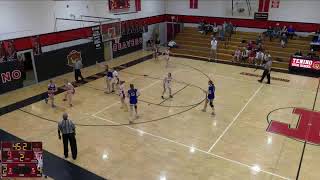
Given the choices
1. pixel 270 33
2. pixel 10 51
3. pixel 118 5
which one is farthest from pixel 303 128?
pixel 118 5

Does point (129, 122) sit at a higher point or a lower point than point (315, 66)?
lower

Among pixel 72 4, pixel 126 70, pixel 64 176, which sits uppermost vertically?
pixel 72 4

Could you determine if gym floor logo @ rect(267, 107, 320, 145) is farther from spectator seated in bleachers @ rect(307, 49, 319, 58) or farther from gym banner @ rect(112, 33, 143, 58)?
gym banner @ rect(112, 33, 143, 58)

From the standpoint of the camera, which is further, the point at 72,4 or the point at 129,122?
the point at 72,4

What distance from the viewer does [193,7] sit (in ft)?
101

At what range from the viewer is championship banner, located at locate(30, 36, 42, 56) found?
1933 centimetres

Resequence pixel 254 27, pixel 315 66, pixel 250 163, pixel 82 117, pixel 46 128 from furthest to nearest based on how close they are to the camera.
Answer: pixel 254 27
pixel 315 66
pixel 82 117
pixel 46 128
pixel 250 163

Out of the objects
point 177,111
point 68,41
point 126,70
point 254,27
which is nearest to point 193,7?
point 254,27

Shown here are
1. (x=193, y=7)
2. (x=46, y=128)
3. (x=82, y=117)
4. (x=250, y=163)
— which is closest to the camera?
(x=250, y=163)

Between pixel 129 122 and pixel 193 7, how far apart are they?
19.9m

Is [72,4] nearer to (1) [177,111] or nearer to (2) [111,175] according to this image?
(1) [177,111]

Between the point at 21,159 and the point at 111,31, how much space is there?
15.8 m

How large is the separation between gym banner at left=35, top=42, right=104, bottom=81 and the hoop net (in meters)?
1.30

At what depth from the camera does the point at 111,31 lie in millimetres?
23609
